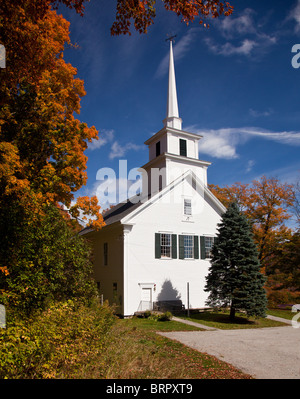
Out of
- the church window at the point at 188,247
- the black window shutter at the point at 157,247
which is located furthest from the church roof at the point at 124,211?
the church window at the point at 188,247

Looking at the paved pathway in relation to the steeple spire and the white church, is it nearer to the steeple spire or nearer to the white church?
the white church

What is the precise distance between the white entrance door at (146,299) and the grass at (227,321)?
2459 mm

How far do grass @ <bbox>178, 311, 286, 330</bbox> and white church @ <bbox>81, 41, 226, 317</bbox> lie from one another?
1.31 metres

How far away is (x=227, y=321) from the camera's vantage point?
1686 centimetres

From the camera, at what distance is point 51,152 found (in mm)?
11906

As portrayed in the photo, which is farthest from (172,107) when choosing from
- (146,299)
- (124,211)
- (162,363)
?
(162,363)

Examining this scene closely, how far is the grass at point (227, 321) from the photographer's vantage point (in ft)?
50.9

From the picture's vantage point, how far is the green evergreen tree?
53.4 ft

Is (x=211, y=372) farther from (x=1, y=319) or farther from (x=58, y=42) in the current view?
(x=58, y=42)

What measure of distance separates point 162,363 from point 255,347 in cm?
488

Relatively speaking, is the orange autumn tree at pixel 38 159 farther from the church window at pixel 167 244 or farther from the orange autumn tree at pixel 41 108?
the church window at pixel 167 244

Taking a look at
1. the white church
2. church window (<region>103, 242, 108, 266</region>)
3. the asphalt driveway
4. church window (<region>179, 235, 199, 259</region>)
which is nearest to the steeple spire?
the white church
